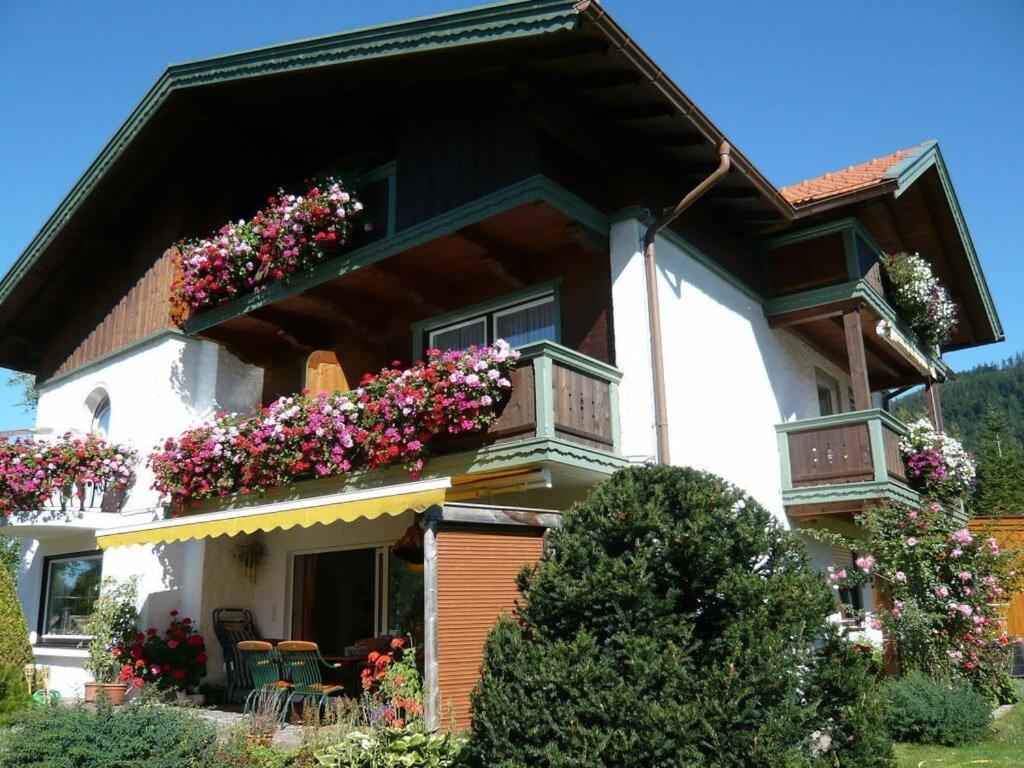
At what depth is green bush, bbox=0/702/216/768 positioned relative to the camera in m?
6.89

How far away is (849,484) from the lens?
13250 mm

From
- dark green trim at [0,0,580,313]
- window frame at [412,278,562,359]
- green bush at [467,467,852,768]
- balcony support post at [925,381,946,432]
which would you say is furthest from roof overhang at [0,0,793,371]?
balcony support post at [925,381,946,432]

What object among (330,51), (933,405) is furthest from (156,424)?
(933,405)

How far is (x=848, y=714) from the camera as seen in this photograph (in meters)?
5.98

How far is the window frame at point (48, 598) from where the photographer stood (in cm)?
1563

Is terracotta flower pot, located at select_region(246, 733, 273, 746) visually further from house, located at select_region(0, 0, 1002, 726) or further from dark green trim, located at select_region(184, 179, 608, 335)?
dark green trim, located at select_region(184, 179, 608, 335)

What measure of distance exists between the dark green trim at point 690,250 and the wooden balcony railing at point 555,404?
1984mm

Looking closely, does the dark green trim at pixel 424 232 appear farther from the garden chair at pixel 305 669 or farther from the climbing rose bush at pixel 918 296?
the climbing rose bush at pixel 918 296

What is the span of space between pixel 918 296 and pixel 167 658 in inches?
511

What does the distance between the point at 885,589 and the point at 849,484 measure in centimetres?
155

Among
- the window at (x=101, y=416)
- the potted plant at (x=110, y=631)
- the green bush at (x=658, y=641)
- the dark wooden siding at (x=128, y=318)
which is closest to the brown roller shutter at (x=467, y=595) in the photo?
the green bush at (x=658, y=641)

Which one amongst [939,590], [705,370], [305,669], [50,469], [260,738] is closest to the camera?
[260,738]

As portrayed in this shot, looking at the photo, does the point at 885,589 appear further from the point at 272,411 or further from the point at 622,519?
the point at 272,411

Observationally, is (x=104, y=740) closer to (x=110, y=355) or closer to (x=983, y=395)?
(x=110, y=355)
